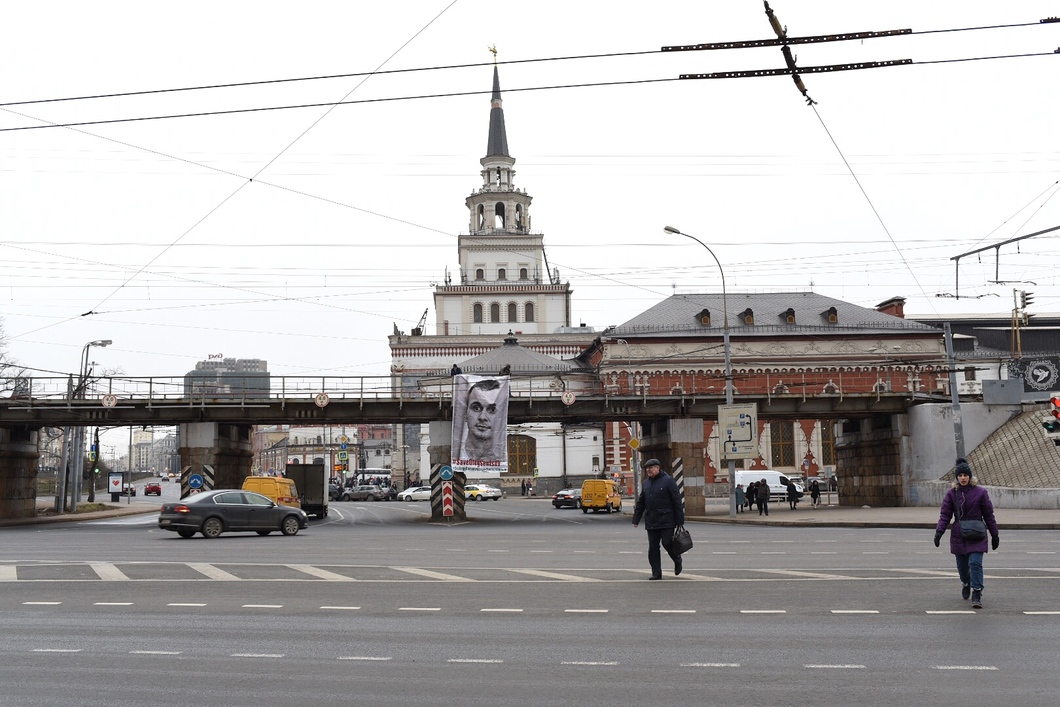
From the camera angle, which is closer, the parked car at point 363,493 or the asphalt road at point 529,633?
the asphalt road at point 529,633

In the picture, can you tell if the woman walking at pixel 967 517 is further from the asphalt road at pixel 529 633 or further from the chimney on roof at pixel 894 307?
the chimney on roof at pixel 894 307

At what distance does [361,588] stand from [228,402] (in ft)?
118

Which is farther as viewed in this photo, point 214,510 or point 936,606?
point 214,510

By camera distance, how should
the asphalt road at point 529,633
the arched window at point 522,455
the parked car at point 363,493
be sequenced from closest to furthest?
the asphalt road at point 529,633, the parked car at point 363,493, the arched window at point 522,455

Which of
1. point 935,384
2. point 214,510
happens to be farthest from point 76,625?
point 935,384

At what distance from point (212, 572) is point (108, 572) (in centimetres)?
175

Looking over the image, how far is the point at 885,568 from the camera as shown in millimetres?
17547

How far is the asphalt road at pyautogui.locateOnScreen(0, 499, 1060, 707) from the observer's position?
831cm

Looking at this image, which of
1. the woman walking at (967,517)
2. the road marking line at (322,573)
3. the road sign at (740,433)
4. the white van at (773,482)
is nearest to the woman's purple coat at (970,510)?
the woman walking at (967,517)

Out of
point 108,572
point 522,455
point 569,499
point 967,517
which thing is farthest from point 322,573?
point 522,455

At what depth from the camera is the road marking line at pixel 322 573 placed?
16.8 metres

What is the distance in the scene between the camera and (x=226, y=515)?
103 feet

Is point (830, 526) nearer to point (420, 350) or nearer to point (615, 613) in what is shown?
point (615, 613)

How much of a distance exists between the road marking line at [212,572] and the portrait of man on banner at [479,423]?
28230 millimetres
